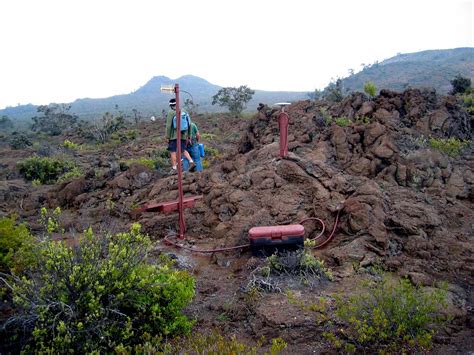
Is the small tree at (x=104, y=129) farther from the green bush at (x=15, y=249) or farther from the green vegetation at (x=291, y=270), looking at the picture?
the green vegetation at (x=291, y=270)

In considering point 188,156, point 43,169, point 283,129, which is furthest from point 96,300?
point 43,169

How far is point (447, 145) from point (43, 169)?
10260mm

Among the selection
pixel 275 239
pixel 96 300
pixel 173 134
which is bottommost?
pixel 275 239

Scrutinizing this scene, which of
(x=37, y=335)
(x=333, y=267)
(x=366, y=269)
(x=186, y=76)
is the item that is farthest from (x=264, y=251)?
(x=186, y=76)

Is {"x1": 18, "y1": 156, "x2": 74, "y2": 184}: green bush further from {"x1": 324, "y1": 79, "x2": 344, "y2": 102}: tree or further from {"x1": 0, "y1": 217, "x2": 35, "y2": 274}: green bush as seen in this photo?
{"x1": 324, "y1": 79, "x2": 344, "y2": 102}: tree

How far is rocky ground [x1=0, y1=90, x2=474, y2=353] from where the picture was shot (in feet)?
13.1

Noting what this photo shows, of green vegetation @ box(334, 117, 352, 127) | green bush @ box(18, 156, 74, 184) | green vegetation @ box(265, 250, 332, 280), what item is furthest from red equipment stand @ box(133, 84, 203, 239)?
green bush @ box(18, 156, 74, 184)

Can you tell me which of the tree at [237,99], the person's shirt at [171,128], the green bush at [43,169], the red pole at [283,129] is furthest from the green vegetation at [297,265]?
the tree at [237,99]

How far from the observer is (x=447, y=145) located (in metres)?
7.61

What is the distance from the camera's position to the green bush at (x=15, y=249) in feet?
12.3

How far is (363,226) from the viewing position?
200 inches

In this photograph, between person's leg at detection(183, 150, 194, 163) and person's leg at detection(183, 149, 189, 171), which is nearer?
person's leg at detection(183, 150, 194, 163)

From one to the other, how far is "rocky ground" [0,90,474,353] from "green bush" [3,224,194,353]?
0.58 metres

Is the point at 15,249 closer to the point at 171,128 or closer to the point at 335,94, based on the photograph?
the point at 171,128
